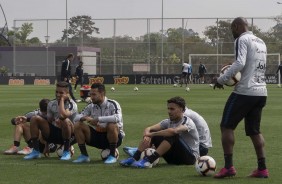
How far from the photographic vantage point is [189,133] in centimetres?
973

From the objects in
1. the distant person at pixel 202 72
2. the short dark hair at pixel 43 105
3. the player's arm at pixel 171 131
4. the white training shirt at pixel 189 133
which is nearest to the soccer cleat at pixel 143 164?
the player's arm at pixel 171 131

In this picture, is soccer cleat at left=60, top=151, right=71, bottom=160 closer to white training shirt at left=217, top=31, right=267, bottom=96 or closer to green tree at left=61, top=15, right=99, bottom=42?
white training shirt at left=217, top=31, right=267, bottom=96

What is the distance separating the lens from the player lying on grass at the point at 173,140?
947 centimetres

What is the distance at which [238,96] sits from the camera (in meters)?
8.66

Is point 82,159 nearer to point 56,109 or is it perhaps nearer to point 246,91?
point 56,109

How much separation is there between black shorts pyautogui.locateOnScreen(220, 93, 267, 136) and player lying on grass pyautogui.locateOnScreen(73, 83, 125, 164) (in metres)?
2.01

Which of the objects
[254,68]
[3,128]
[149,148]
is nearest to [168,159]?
[149,148]

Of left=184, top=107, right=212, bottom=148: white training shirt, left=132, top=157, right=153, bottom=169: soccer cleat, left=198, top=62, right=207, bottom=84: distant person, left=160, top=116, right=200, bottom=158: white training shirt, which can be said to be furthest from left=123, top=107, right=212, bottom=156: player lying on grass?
left=198, top=62, right=207, bottom=84: distant person

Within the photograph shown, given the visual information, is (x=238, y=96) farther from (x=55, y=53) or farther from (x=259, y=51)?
(x=55, y=53)

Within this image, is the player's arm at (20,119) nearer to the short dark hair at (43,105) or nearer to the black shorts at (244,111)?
the short dark hair at (43,105)

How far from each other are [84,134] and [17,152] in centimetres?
165

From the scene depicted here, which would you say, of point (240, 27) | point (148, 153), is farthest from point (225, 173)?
point (240, 27)

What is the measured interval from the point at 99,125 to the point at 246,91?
2577 millimetres

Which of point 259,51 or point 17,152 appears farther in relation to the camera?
point 17,152
